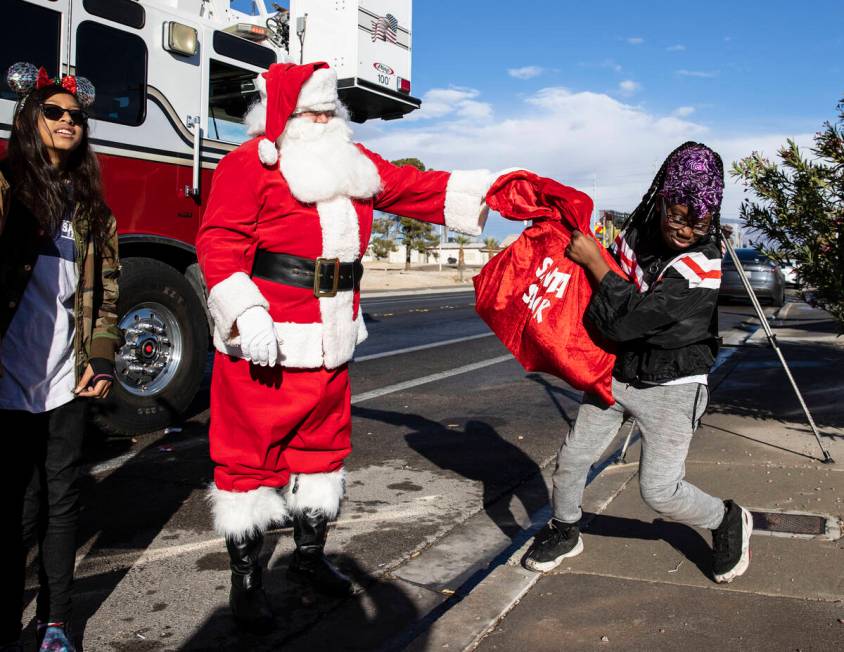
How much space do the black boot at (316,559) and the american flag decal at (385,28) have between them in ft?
18.0

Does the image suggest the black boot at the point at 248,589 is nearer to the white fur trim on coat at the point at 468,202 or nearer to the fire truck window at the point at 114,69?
the white fur trim on coat at the point at 468,202

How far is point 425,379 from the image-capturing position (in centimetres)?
890

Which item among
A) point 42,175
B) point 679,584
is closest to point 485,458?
point 679,584

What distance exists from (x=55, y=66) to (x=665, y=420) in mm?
4670

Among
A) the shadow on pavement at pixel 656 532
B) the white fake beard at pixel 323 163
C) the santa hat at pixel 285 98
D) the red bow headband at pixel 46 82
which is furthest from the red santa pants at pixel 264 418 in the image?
the shadow on pavement at pixel 656 532

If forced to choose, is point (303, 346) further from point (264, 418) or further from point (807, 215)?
point (807, 215)

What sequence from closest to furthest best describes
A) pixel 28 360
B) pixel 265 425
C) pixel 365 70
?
1. pixel 28 360
2. pixel 265 425
3. pixel 365 70

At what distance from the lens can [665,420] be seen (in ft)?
11.0

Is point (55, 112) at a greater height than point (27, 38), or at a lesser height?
lesser

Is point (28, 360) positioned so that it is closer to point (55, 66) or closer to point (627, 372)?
point (627, 372)

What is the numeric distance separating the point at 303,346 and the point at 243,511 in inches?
26.6

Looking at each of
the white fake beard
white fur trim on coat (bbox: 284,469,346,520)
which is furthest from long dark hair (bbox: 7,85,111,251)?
white fur trim on coat (bbox: 284,469,346,520)

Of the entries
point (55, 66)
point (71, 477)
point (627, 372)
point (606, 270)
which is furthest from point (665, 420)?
point (55, 66)

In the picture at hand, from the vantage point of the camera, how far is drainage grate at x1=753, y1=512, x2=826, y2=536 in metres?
4.00
